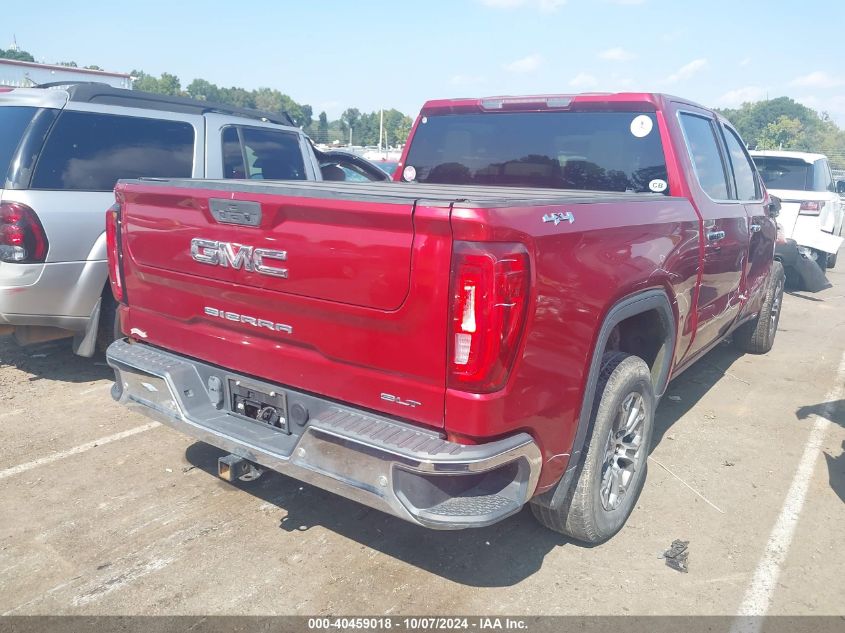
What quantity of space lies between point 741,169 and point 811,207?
5733 millimetres

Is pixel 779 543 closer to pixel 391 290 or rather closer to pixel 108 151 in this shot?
pixel 391 290

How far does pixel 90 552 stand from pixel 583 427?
2.21m

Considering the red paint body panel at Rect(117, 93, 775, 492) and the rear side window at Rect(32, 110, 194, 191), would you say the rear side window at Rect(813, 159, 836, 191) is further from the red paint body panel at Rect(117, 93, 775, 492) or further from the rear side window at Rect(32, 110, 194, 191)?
the rear side window at Rect(32, 110, 194, 191)

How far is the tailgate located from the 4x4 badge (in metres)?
0.42

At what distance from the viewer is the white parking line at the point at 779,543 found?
2.79 m

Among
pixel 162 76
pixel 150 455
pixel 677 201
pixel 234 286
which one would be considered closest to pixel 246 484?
pixel 150 455

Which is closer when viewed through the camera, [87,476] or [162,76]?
[87,476]

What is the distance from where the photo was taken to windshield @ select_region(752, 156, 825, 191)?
33.5 feet

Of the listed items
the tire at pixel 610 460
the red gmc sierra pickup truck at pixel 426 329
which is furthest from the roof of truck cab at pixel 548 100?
the tire at pixel 610 460

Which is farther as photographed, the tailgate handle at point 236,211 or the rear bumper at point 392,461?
the tailgate handle at point 236,211

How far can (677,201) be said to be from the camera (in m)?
3.53

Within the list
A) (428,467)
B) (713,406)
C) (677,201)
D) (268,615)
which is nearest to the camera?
(428,467)

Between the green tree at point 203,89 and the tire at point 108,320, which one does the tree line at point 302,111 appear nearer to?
the green tree at point 203,89

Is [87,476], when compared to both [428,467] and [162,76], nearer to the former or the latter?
[428,467]
